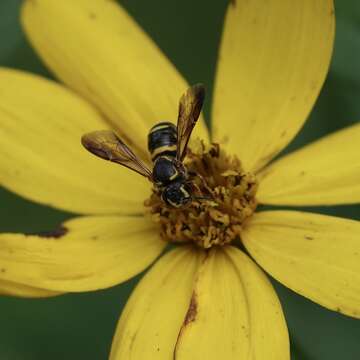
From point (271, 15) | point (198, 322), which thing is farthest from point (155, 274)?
point (271, 15)

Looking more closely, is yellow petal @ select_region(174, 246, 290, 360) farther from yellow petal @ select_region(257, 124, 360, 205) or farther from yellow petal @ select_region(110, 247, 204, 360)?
yellow petal @ select_region(257, 124, 360, 205)

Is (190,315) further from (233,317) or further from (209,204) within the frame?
(209,204)

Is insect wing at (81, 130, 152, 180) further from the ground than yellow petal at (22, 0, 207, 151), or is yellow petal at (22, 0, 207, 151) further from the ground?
yellow petal at (22, 0, 207, 151)

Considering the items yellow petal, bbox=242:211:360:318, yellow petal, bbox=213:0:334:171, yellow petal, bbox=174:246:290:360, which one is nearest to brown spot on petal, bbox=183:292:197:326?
yellow petal, bbox=174:246:290:360

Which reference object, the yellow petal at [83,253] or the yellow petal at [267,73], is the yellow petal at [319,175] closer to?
the yellow petal at [267,73]

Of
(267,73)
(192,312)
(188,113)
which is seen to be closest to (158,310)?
(192,312)

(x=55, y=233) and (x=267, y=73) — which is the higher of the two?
(x=267, y=73)
